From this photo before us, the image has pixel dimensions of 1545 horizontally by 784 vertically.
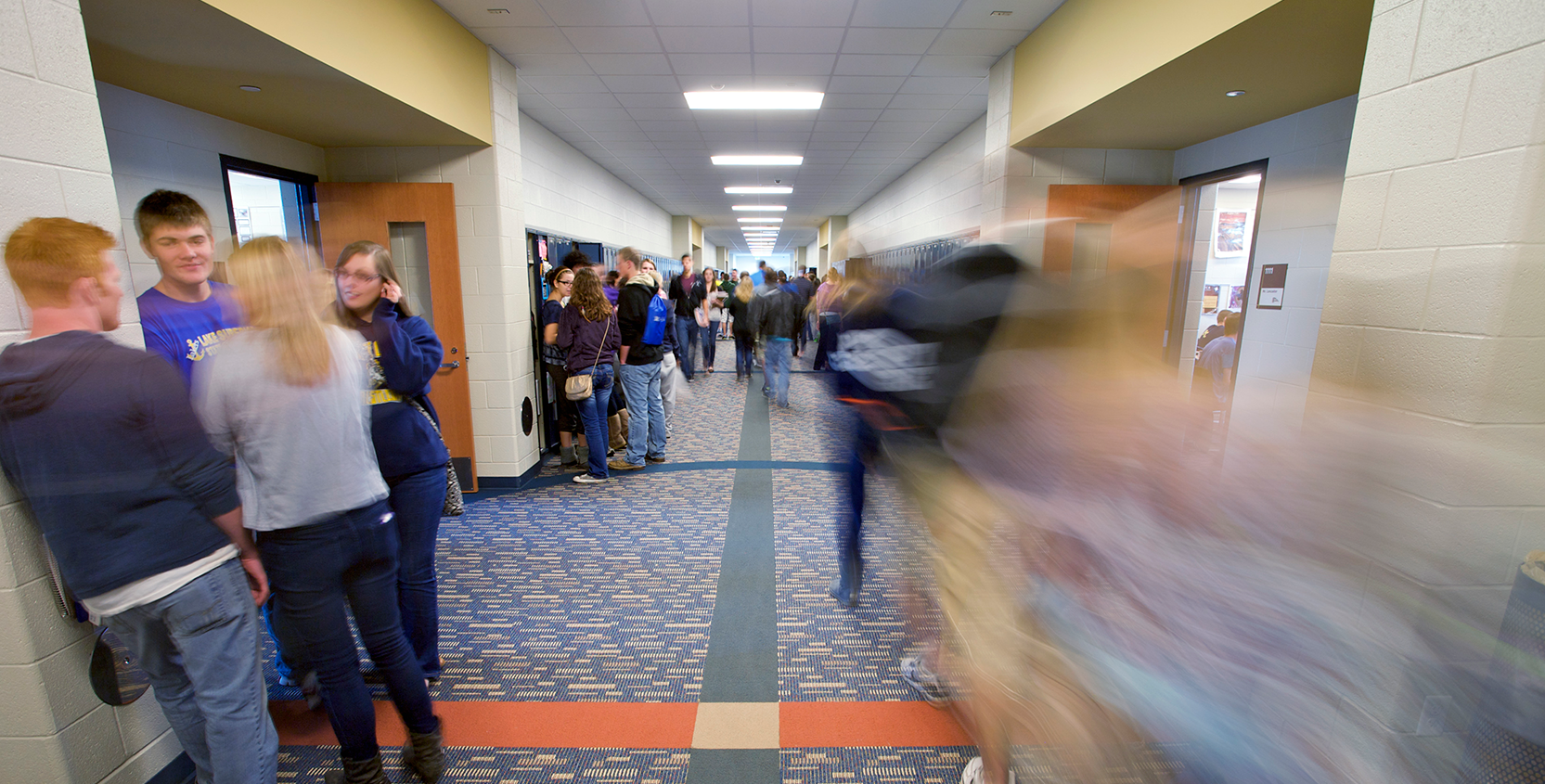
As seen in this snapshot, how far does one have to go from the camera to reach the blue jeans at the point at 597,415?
382 cm

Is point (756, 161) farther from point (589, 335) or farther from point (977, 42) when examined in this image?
point (589, 335)

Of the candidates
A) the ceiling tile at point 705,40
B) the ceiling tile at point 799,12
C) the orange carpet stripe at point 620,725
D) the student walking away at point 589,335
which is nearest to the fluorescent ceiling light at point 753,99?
the ceiling tile at point 705,40

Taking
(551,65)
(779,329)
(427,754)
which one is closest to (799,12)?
(551,65)

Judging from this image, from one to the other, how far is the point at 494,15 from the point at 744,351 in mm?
5217

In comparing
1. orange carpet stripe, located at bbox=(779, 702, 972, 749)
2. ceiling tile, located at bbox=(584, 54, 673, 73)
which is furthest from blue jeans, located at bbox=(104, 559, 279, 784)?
ceiling tile, located at bbox=(584, 54, 673, 73)

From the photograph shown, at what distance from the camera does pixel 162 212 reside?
1.58 m

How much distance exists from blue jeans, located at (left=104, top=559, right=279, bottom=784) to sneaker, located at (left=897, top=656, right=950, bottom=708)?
5.93 ft

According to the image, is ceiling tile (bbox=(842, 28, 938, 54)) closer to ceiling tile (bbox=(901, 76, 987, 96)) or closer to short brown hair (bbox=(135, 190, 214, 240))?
ceiling tile (bbox=(901, 76, 987, 96))

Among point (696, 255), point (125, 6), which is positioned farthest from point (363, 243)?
point (696, 255)

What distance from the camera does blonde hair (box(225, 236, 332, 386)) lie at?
1.26 m

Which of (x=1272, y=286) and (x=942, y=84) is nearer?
(x=1272, y=286)

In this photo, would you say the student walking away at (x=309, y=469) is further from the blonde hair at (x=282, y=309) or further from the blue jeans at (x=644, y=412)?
the blue jeans at (x=644, y=412)

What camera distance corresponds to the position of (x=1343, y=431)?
2.60 feet

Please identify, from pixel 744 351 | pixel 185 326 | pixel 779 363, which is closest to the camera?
pixel 185 326
